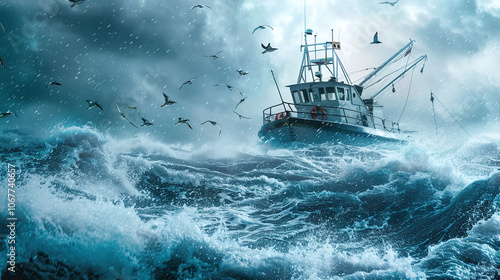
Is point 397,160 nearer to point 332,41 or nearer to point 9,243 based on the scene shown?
point 332,41

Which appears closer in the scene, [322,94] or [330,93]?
[330,93]

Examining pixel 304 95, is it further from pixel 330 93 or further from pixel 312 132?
pixel 312 132

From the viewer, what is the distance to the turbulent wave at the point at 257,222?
6285 millimetres

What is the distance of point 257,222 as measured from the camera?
394 inches

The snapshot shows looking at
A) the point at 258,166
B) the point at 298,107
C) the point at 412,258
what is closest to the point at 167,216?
the point at 412,258

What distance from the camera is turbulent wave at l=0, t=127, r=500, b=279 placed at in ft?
20.6

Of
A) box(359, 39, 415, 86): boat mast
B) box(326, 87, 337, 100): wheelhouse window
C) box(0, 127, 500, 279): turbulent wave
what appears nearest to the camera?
box(0, 127, 500, 279): turbulent wave

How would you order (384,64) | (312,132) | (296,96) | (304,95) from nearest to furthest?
(312,132)
(304,95)
(296,96)
(384,64)

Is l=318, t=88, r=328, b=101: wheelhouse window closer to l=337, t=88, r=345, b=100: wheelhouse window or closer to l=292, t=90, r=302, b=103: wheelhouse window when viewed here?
l=337, t=88, r=345, b=100: wheelhouse window

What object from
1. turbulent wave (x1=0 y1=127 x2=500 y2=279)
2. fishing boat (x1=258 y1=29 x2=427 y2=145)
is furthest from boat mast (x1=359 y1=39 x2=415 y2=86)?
turbulent wave (x1=0 y1=127 x2=500 y2=279)

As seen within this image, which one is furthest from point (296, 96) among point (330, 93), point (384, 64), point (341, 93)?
point (384, 64)

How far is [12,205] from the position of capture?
273 inches

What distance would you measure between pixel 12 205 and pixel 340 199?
10522 millimetres

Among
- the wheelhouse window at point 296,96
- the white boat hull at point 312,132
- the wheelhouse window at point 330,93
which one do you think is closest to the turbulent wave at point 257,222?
the white boat hull at point 312,132
